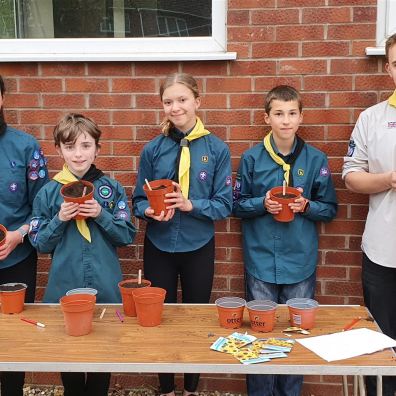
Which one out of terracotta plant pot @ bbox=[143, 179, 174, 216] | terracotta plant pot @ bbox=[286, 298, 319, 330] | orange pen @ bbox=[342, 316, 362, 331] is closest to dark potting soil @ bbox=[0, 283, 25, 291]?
terracotta plant pot @ bbox=[143, 179, 174, 216]

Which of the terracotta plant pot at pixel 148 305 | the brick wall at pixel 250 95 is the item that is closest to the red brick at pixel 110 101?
the brick wall at pixel 250 95

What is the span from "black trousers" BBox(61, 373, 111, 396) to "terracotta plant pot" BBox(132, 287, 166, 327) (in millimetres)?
560

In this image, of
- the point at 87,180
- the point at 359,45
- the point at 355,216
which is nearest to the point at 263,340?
the point at 87,180

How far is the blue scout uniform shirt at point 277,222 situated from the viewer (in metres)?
3.36

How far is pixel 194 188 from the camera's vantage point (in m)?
3.32

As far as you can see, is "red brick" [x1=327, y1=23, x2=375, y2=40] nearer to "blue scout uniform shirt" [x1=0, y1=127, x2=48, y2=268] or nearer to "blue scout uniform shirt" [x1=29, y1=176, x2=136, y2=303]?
"blue scout uniform shirt" [x1=29, y1=176, x2=136, y2=303]

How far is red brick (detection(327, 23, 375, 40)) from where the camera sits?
11.4 feet

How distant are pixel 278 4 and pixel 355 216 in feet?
4.54

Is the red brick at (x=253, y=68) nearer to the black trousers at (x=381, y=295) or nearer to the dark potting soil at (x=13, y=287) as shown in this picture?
the black trousers at (x=381, y=295)

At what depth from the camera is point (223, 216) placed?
3.25 meters

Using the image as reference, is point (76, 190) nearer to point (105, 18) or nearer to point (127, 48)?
point (127, 48)

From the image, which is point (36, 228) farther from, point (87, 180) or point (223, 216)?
point (223, 216)

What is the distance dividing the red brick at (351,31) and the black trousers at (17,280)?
2.18m

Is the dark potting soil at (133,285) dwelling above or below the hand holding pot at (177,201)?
below
